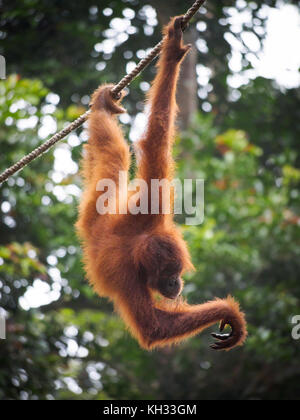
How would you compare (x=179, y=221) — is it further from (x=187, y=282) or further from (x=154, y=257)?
(x=154, y=257)

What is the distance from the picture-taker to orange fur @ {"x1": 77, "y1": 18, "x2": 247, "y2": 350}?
292 cm

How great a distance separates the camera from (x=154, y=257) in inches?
115

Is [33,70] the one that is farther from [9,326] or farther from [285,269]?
[285,269]

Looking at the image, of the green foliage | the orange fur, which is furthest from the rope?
the green foliage

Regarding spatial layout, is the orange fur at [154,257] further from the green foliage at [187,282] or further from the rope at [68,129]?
the green foliage at [187,282]

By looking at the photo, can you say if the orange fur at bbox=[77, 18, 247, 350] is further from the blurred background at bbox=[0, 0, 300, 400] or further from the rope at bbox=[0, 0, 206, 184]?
the blurred background at bbox=[0, 0, 300, 400]

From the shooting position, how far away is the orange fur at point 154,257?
2922mm

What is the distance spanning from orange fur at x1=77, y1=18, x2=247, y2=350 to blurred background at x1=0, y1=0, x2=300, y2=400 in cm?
185

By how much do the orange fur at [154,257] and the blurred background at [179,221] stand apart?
6.07 ft

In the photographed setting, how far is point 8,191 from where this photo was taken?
5.28 m

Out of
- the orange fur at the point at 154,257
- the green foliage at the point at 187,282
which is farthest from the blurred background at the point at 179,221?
the orange fur at the point at 154,257
